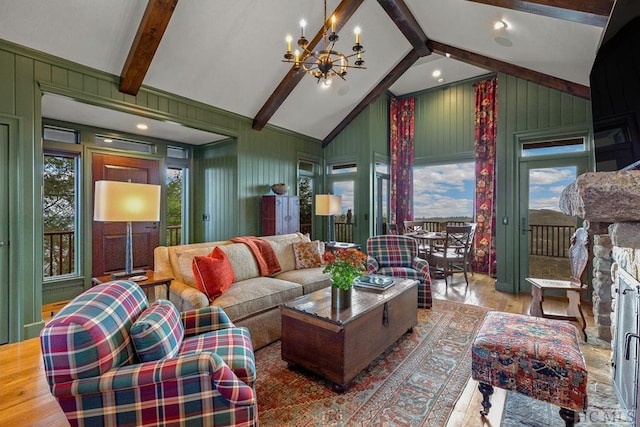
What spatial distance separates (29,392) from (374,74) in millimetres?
5925

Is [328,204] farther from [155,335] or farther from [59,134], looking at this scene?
[59,134]

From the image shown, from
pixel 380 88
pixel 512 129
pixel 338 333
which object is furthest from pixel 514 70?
pixel 338 333

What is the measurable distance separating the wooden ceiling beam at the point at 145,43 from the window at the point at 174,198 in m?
2.28

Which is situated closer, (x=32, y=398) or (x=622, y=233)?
(x=622, y=233)

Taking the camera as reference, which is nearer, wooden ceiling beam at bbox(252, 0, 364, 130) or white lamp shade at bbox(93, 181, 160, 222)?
white lamp shade at bbox(93, 181, 160, 222)

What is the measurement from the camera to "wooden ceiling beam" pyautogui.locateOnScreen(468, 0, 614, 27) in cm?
253

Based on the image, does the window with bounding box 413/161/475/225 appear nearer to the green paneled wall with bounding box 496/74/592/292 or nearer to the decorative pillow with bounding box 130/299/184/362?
the green paneled wall with bounding box 496/74/592/292

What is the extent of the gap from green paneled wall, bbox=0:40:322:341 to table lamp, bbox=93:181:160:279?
4.14ft

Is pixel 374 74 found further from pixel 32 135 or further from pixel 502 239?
pixel 32 135

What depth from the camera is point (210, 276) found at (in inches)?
110

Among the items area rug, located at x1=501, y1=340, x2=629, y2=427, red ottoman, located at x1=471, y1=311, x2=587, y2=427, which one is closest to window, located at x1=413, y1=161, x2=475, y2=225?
area rug, located at x1=501, y1=340, x2=629, y2=427

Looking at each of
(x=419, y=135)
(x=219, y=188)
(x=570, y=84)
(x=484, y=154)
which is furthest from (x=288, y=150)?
(x=570, y=84)

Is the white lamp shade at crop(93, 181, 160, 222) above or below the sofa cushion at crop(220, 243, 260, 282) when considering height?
above

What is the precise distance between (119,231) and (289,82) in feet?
11.9
